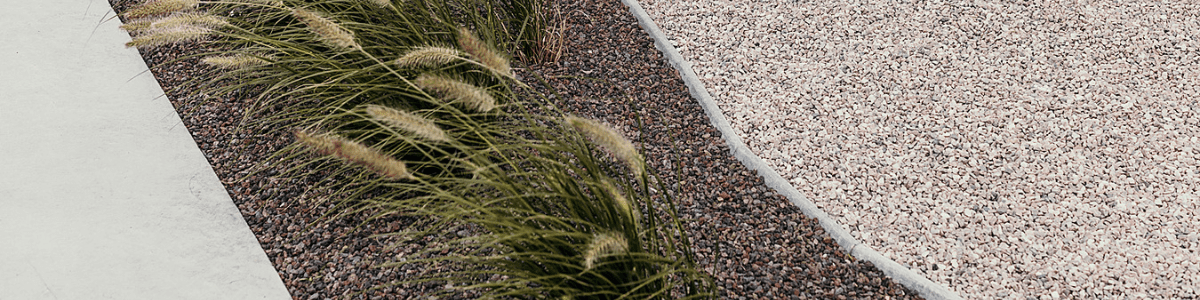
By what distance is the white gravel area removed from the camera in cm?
278

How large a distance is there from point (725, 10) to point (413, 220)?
196 cm

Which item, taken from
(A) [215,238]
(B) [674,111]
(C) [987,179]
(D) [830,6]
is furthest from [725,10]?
(A) [215,238]

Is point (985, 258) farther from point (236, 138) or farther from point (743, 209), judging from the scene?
point (236, 138)

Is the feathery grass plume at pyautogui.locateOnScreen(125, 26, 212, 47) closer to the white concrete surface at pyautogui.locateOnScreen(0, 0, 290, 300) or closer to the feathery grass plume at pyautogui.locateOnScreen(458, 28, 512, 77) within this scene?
the white concrete surface at pyautogui.locateOnScreen(0, 0, 290, 300)

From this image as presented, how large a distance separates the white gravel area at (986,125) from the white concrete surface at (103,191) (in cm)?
195

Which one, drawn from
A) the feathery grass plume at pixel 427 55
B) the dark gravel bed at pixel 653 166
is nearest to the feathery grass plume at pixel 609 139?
the feathery grass plume at pixel 427 55

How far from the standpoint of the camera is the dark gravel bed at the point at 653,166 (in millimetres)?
2641

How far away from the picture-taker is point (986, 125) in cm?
335

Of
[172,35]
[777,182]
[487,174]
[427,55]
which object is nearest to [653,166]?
[777,182]

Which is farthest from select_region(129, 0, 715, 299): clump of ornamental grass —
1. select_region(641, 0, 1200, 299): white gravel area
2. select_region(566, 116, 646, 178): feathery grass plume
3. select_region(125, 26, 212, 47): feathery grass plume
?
select_region(641, 0, 1200, 299): white gravel area

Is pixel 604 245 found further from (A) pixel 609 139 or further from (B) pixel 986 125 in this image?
(B) pixel 986 125

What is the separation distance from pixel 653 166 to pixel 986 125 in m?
1.34

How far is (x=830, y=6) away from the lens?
13.5 feet

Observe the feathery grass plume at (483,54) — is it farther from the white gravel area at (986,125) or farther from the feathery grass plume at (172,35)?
the white gravel area at (986,125)
